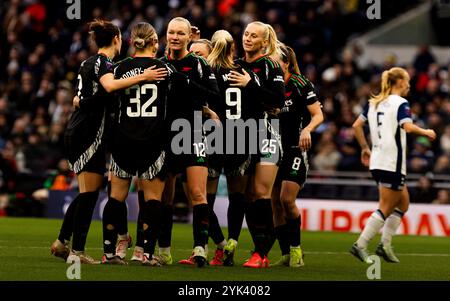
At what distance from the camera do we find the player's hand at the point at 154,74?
10531 millimetres

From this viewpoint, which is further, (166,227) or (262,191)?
(262,191)

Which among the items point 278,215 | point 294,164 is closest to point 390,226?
point 278,215

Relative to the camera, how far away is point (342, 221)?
2038cm

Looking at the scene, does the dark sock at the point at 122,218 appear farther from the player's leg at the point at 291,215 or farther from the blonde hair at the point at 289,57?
the blonde hair at the point at 289,57

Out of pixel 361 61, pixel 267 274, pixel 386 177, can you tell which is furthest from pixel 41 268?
pixel 361 61

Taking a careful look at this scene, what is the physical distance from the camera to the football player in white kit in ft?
40.6

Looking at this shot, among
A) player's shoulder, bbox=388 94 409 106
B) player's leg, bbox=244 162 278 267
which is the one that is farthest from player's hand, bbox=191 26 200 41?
player's shoulder, bbox=388 94 409 106

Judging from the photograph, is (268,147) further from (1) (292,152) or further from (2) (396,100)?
(2) (396,100)

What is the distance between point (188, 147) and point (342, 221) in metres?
9.86

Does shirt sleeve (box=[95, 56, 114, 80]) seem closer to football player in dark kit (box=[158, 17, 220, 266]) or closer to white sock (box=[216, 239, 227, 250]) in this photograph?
football player in dark kit (box=[158, 17, 220, 266])

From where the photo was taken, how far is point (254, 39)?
11.4 metres

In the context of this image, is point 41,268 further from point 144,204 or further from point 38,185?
point 38,185

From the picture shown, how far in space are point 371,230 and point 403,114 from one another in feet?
4.21
